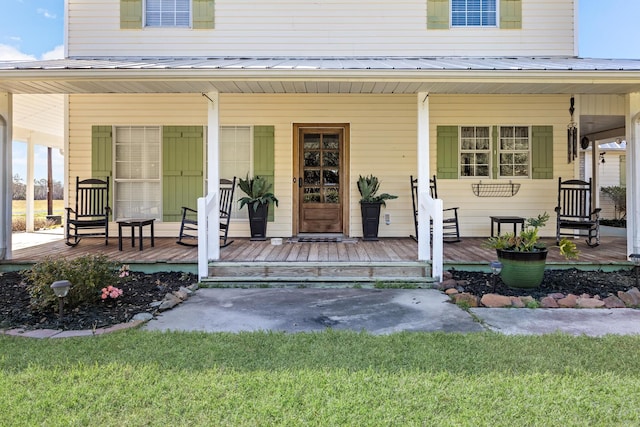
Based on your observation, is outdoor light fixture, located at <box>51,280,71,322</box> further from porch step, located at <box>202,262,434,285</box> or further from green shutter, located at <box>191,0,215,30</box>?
green shutter, located at <box>191,0,215,30</box>

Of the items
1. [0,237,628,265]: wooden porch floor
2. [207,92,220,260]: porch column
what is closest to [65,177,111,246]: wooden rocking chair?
[0,237,628,265]: wooden porch floor

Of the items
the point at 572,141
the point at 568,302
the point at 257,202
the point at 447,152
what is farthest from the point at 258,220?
the point at 572,141

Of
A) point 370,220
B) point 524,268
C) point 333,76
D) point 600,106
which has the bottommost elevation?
point 524,268

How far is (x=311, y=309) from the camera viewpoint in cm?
362

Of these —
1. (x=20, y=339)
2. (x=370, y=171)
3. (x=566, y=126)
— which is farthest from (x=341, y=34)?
(x=20, y=339)

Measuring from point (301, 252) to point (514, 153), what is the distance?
4.23m

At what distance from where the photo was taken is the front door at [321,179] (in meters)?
6.95

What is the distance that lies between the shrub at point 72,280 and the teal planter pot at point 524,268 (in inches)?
153

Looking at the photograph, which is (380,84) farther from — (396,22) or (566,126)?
(566,126)

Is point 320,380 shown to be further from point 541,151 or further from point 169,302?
point 541,151

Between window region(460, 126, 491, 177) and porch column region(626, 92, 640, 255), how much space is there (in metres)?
2.12

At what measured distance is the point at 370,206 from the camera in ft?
21.0

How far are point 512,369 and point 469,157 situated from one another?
5148mm

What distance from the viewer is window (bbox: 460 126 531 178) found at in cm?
693
